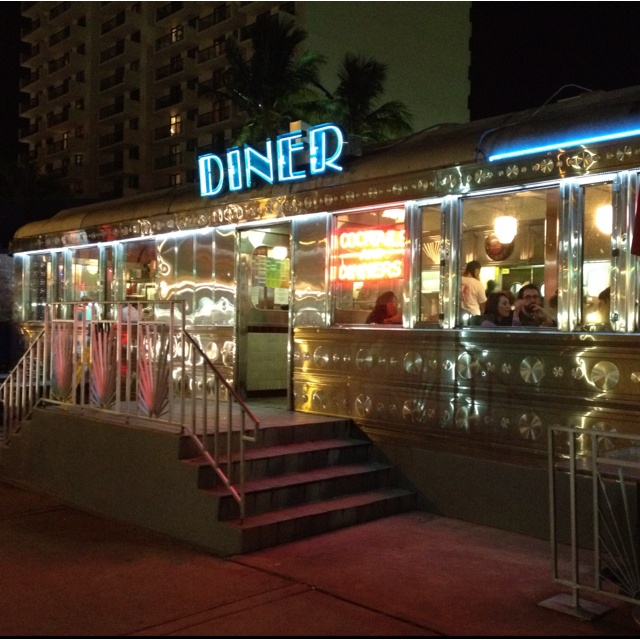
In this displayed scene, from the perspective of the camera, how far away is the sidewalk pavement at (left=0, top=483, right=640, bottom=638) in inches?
190

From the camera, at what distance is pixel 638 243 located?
5.61 metres

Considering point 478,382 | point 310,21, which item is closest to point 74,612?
point 478,382

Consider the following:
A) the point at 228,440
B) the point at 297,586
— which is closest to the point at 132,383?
the point at 228,440

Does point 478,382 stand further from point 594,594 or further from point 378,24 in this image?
point 378,24

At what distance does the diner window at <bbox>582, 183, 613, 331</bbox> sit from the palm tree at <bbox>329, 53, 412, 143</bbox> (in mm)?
18087

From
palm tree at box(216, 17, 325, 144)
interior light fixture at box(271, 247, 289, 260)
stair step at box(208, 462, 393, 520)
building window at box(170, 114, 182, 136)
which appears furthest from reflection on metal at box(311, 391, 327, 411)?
building window at box(170, 114, 182, 136)

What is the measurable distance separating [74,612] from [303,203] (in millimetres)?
5253

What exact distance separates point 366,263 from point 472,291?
1.39m

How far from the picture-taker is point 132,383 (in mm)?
7969

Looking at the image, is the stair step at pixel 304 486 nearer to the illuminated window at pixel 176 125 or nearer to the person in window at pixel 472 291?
the person in window at pixel 472 291

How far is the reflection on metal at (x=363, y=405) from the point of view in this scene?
8.28 meters

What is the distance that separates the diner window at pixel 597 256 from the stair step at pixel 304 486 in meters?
2.64

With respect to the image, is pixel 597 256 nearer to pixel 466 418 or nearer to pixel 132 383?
pixel 466 418

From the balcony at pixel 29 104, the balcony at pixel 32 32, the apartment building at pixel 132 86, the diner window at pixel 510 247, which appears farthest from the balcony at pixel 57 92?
the diner window at pixel 510 247
